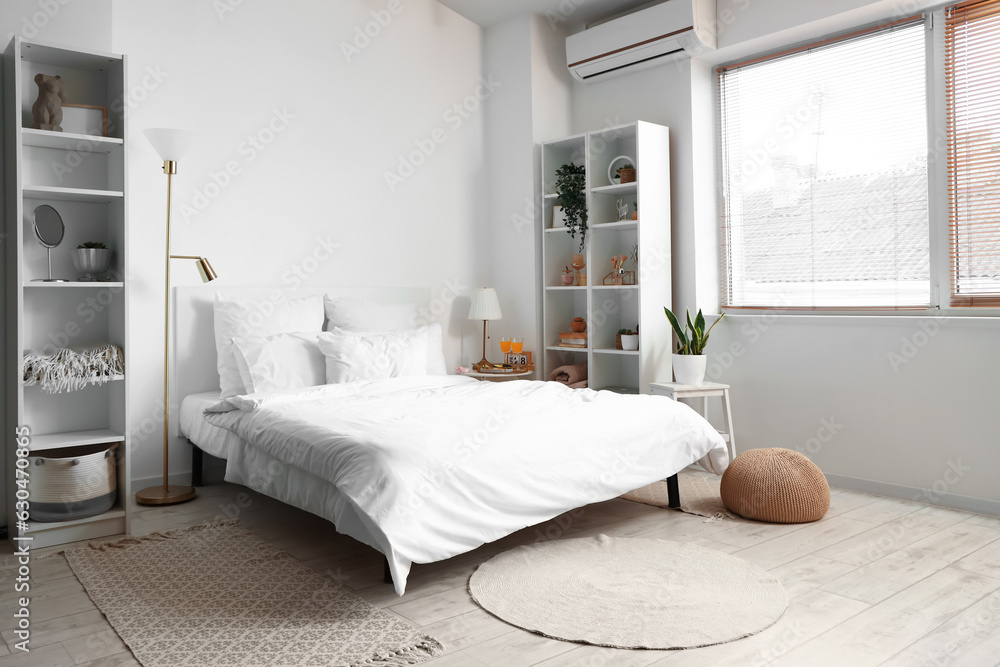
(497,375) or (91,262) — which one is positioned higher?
(91,262)

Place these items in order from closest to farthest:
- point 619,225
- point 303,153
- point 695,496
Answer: point 695,496
point 303,153
point 619,225

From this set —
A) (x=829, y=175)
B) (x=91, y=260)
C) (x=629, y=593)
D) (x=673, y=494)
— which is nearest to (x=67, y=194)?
(x=91, y=260)

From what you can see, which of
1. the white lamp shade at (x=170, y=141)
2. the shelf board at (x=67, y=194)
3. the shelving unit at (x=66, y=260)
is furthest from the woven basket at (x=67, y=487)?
the white lamp shade at (x=170, y=141)

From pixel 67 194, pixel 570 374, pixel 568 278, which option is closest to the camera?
pixel 67 194

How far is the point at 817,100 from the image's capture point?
4234 mm

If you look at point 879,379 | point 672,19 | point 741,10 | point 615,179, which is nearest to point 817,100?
point 741,10

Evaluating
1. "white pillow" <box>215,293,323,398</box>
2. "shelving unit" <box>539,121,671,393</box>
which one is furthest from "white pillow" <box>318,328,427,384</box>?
"shelving unit" <box>539,121,671,393</box>

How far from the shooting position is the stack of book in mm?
4906

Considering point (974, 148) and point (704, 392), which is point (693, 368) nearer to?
point (704, 392)

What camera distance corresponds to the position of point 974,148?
142 inches

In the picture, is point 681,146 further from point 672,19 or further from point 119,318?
point 119,318

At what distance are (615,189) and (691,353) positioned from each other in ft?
3.78

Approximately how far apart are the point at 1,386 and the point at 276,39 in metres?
2.43

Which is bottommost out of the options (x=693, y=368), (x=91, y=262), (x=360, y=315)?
(x=693, y=368)
